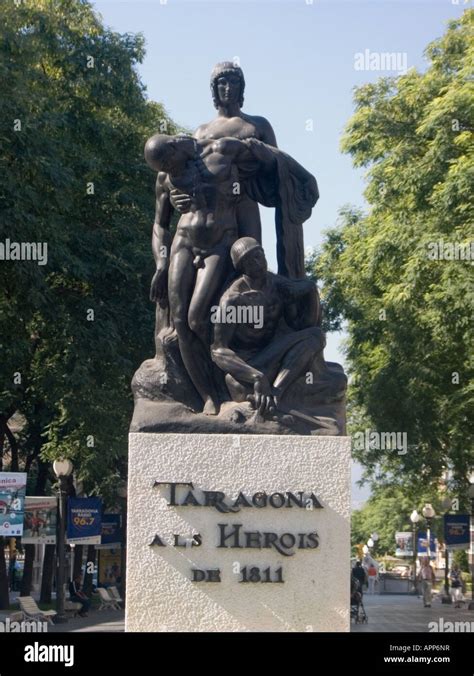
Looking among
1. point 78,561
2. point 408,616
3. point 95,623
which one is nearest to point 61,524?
point 95,623

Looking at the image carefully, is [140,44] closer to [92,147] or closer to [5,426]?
→ [92,147]

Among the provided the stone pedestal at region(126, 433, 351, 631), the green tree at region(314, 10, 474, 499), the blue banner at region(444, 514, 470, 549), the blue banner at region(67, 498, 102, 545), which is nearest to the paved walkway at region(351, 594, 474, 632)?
the blue banner at region(444, 514, 470, 549)

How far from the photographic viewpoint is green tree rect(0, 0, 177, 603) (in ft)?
74.0

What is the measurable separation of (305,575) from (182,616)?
96cm

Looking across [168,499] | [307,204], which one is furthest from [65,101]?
[168,499]

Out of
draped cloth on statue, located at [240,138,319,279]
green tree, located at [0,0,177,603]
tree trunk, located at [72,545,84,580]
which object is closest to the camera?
draped cloth on statue, located at [240,138,319,279]

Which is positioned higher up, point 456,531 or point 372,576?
point 456,531

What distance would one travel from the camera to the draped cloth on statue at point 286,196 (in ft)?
33.7

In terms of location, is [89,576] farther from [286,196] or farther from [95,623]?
[286,196]

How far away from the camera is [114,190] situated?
89.3ft

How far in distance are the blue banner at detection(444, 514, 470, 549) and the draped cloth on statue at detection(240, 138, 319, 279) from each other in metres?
20.4

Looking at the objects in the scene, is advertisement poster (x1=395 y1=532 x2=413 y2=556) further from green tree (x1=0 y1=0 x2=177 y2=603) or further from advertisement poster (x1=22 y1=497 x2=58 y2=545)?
advertisement poster (x1=22 y1=497 x2=58 y2=545)

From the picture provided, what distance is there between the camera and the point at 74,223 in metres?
25.8

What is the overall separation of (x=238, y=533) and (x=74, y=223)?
17604 millimetres
